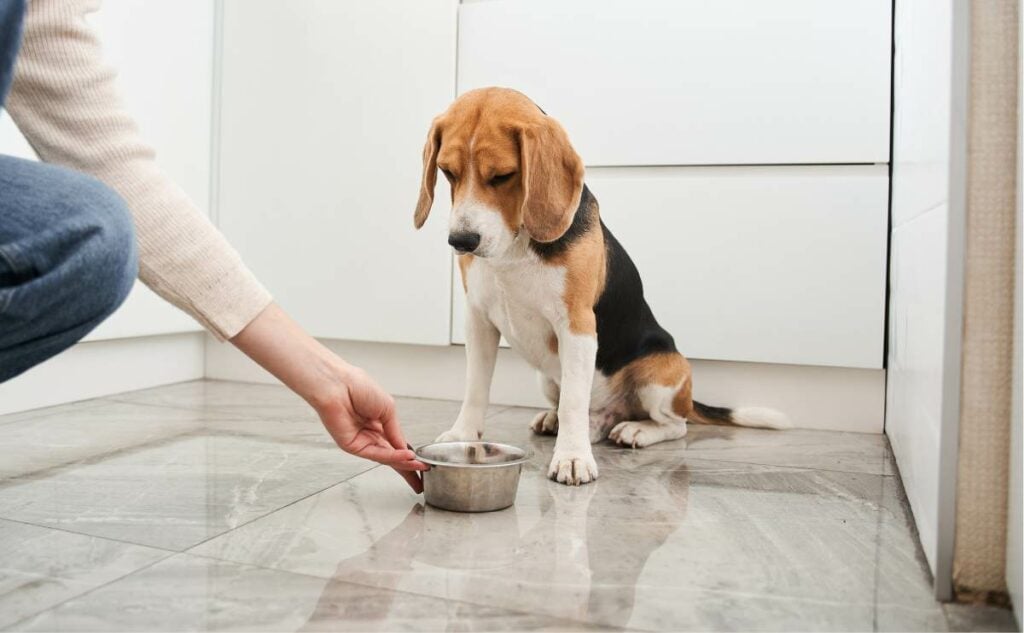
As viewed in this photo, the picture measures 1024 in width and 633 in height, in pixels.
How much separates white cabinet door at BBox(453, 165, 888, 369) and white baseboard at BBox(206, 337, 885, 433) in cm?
8

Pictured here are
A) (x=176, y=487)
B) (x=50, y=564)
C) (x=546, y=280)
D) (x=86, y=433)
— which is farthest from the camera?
(x=86, y=433)

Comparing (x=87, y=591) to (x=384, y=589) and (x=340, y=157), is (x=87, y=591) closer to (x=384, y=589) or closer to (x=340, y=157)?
(x=384, y=589)

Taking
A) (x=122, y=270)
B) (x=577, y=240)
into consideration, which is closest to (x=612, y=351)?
(x=577, y=240)

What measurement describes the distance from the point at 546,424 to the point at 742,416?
0.61 m

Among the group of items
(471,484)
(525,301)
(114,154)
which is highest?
(114,154)

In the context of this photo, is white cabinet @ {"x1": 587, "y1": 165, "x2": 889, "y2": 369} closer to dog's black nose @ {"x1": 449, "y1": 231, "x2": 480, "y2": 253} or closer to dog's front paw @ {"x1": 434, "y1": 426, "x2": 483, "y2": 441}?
dog's front paw @ {"x1": 434, "y1": 426, "x2": 483, "y2": 441}

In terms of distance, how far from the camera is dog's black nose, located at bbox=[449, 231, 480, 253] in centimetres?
183

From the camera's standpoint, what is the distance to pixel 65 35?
0.92 m

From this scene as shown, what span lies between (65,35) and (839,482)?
170 centimetres

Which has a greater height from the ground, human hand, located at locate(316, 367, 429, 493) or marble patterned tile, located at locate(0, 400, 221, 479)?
human hand, located at locate(316, 367, 429, 493)

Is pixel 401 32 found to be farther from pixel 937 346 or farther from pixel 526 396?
A: pixel 937 346

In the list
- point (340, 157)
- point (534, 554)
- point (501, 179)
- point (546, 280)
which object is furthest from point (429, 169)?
point (340, 157)

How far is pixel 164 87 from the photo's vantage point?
2.91 meters

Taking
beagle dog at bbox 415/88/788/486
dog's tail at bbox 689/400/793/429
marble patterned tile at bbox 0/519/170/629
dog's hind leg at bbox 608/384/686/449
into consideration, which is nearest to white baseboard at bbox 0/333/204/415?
marble patterned tile at bbox 0/519/170/629
